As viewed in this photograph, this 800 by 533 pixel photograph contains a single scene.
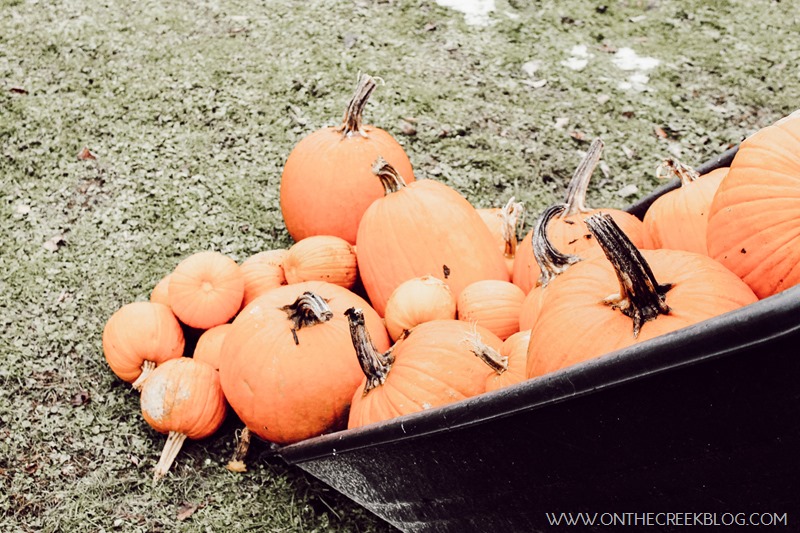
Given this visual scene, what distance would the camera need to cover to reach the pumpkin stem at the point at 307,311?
2.43 meters

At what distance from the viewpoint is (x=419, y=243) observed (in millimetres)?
2928

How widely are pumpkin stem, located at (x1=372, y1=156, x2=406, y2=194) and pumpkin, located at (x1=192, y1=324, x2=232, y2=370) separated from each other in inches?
34.7

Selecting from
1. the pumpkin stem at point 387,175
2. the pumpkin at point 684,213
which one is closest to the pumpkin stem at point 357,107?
the pumpkin stem at point 387,175

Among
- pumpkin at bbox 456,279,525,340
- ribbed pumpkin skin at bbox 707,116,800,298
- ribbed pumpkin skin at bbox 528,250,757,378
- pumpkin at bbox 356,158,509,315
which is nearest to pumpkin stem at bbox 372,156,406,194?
pumpkin at bbox 356,158,509,315

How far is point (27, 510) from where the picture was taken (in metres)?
2.59

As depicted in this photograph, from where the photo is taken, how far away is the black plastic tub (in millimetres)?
1134

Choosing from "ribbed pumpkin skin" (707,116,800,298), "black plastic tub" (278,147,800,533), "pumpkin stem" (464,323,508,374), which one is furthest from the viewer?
"pumpkin stem" (464,323,508,374)

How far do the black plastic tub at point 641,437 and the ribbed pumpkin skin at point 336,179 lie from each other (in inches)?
64.8

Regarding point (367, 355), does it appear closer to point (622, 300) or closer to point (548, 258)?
point (548, 258)

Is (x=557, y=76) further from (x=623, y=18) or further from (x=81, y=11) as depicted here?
(x=81, y=11)

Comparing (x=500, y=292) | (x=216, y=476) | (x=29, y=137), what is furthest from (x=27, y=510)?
(x=29, y=137)

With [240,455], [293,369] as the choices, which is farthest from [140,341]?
[293,369]

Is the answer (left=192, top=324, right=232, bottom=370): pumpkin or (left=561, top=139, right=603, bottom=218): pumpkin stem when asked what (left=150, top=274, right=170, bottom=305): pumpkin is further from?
(left=561, top=139, right=603, bottom=218): pumpkin stem

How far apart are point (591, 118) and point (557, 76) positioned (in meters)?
0.59
